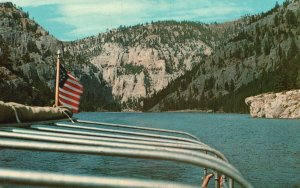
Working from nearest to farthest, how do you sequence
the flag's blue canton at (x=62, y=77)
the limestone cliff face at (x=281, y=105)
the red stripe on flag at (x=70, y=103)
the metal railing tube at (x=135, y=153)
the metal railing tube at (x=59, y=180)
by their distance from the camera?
the metal railing tube at (x=59, y=180) < the metal railing tube at (x=135, y=153) < the red stripe on flag at (x=70, y=103) < the flag's blue canton at (x=62, y=77) < the limestone cliff face at (x=281, y=105)

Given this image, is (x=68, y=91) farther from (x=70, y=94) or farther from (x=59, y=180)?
(x=59, y=180)

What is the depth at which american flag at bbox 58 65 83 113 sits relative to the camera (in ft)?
42.6

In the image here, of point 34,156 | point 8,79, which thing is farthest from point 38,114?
point 8,79

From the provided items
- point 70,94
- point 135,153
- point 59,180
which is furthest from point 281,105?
point 59,180

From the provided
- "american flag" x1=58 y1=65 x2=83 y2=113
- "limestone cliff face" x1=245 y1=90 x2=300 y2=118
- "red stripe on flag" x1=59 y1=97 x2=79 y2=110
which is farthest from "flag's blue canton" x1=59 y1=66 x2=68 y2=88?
"limestone cliff face" x1=245 y1=90 x2=300 y2=118

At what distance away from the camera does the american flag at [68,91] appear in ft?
42.6

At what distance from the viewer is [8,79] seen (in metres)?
196

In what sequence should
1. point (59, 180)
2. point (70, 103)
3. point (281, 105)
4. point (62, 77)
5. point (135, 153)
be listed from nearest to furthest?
point (59, 180) → point (135, 153) → point (70, 103) → point (62, 77) → point (281, 105)

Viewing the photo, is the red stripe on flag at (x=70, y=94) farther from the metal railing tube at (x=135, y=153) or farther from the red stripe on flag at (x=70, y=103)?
the metal railing tube at (x=135, y=153)

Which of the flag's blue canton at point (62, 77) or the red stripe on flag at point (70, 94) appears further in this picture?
the flag's blue canton at point (62, 77)

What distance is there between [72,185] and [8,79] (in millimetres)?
202157

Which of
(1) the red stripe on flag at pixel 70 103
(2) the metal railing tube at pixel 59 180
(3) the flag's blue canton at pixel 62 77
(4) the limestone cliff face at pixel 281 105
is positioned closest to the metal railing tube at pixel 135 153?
(2) the metal railing tube at pixel 59 180

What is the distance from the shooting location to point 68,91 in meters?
13.2

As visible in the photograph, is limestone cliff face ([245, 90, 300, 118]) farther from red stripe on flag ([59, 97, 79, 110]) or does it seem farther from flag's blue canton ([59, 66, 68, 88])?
red stripe on flag ([59, 97, 79, 110])
